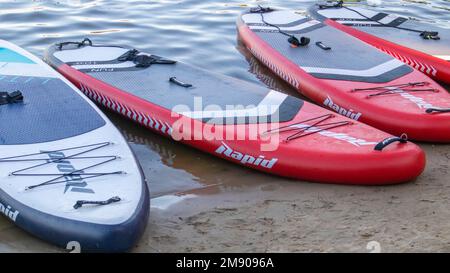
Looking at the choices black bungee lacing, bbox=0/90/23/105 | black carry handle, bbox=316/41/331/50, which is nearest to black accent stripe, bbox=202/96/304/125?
black bungee lacing, bbox=0/90/23/105

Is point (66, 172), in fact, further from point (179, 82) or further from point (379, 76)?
point (379, 76)

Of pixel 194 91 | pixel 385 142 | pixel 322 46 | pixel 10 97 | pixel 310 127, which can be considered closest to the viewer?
pixel 385 142

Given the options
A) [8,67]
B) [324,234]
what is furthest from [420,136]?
[8,67]

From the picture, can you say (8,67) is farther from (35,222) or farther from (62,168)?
(35,222)

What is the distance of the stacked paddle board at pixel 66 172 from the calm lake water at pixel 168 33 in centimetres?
61

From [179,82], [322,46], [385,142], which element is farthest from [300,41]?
[385,142]

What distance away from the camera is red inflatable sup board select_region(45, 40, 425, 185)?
466 cm

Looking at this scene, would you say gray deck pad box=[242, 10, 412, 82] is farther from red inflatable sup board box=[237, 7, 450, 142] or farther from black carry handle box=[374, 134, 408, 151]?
black carry handle box=[374, 134, 408, 151]

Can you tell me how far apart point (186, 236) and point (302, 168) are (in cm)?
118

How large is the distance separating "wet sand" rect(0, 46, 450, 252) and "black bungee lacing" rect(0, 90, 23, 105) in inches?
48.9

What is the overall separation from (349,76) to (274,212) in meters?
2.31

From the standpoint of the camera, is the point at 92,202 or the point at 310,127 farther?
the point at 310,127

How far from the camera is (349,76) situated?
20.2 ft

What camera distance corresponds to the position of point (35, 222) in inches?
153
